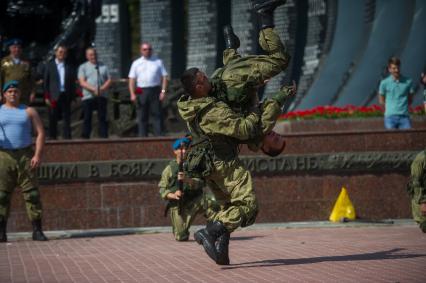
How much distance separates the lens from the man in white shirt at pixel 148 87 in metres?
18.0

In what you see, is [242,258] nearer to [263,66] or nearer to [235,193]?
[235,193]

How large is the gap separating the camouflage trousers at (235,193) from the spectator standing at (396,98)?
25.6 ft

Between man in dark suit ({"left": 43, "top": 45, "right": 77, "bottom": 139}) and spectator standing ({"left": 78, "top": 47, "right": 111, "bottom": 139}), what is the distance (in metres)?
0.31

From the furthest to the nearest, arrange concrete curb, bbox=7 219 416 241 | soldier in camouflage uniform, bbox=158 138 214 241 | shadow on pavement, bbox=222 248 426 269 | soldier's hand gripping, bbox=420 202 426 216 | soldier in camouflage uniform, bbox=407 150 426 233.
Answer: concrete curb, bbox=7 219 416 241 → soldier in camouflage uniform, bbox=158 138 214 241 → soldier in camouflage uniform, bbox=407 150 426 233 → soldier's hand gripping, bbox=420 202 426 216 → shadow on pavement, bbox=222 248 426 269

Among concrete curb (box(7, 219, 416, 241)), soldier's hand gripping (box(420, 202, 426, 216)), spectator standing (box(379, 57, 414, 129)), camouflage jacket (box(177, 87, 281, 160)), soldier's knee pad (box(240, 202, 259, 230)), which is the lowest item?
concrete curb (box(7, 219, 416, 241))

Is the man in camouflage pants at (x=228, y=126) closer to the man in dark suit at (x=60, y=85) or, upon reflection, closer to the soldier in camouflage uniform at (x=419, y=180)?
the soldier in camouflage uniform at (x=419, y=180)

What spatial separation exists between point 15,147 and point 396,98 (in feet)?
20.8

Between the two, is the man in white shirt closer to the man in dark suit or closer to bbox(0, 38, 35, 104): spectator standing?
the man in dark suit

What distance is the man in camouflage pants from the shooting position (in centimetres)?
978

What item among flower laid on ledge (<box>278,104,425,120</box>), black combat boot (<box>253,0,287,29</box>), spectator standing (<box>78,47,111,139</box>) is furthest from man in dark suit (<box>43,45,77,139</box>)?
black combat boot (<box>253,0,287,29</box>)

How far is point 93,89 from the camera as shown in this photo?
18.1 meters

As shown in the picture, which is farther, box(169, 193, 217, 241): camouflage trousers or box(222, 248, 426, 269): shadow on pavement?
box(169, 193, 217, 241): camouflage trousers

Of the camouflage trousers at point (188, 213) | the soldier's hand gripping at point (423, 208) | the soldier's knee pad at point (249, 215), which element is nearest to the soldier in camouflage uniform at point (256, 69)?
the soldier's knee pad at point (249, 215)

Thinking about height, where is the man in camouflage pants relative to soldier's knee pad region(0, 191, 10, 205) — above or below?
above
